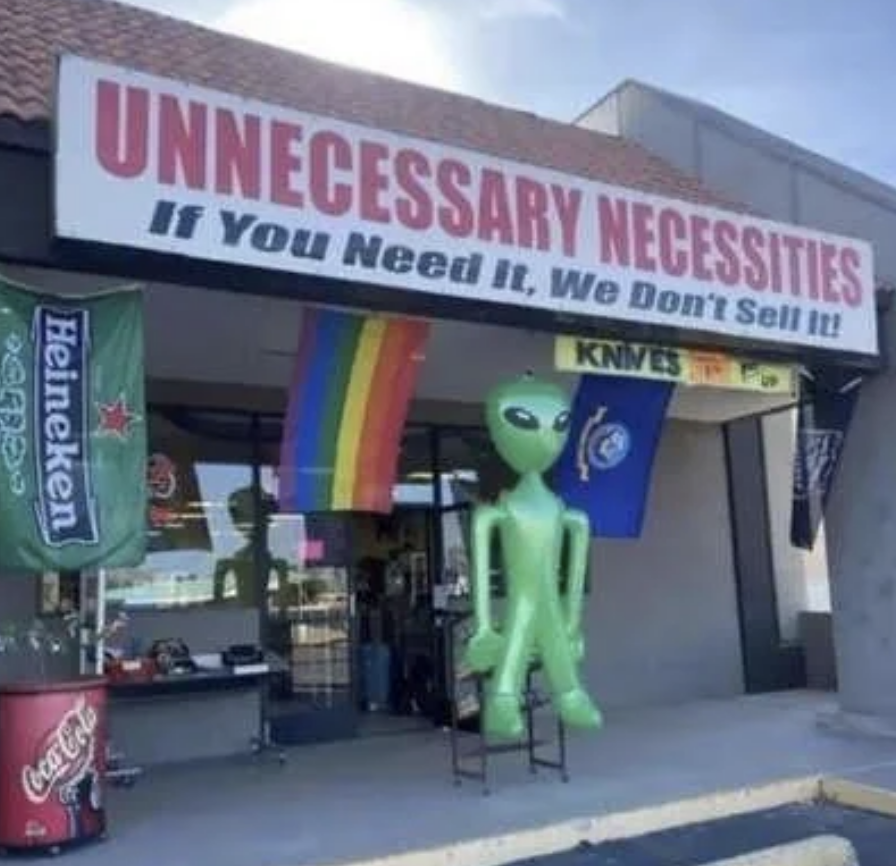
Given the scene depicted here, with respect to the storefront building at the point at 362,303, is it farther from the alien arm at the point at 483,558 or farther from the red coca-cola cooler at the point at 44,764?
the red coca-cola cooler at the point at 44,764

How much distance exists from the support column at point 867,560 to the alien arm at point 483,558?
395 centimetres

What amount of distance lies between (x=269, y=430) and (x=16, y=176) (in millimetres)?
5101

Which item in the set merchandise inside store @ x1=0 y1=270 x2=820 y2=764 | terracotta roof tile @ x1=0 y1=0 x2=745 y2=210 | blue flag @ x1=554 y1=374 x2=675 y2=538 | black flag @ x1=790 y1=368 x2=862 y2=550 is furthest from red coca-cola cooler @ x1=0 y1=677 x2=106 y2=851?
black flag @ x1=790 y1=368 x2=862 y2=550

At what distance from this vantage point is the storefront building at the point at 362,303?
20.7 ft

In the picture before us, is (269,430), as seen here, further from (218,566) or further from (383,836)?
(383,836)

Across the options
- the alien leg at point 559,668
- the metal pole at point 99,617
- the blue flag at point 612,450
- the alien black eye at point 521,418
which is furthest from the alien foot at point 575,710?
the metal pole at point 99,617

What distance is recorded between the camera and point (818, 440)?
10.1m

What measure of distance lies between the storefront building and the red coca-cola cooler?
2372 mm

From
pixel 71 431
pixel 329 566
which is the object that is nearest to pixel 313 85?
pixel 329 566

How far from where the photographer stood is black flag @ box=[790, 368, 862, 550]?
1001cm

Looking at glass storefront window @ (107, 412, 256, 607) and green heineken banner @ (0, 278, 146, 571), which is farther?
glass storefront window @ (107, 412, 256, 607)

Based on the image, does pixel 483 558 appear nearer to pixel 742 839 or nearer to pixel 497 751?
pixel 497 751

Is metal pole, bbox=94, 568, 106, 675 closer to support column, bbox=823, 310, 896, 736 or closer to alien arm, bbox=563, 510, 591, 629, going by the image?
alien arm, bbox=563, 510, 591, 629

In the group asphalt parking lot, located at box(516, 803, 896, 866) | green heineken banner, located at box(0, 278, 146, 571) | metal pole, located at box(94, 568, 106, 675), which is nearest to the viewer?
green heineken banner, located at box(0, 278, 146, 571)
